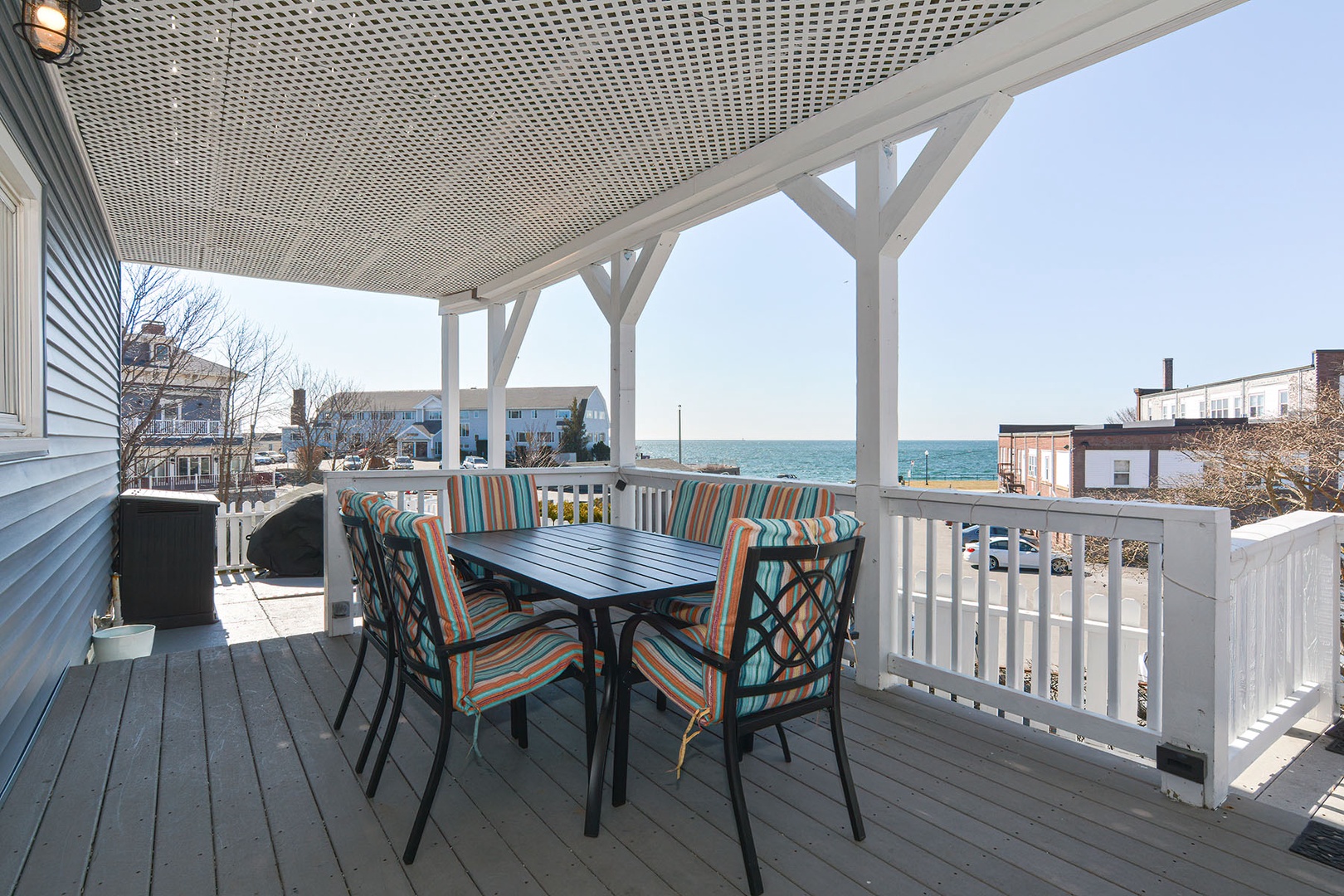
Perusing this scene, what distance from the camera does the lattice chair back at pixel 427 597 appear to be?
73.1 inches

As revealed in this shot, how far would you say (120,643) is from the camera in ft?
13.6

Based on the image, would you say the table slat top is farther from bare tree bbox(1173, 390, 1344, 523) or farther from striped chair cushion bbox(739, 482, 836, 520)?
bare tree bbox(1173, 390, 1344, 523)

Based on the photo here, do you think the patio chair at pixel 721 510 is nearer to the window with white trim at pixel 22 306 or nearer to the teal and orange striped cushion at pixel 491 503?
the teal and orange striped cushion at pixel 491 503

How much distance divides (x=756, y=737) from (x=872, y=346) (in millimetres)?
1747

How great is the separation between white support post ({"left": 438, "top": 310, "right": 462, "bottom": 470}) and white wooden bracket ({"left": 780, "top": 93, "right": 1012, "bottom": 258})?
4.77 meters

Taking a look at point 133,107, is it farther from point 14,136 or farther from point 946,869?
point 946,869

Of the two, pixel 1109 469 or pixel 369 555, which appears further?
pixel 1109 469

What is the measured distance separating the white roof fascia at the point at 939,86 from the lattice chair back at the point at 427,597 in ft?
8.06

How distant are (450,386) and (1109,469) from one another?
45.7 feet

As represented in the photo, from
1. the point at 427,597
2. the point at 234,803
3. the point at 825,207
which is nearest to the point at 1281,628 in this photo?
the point at 825,207

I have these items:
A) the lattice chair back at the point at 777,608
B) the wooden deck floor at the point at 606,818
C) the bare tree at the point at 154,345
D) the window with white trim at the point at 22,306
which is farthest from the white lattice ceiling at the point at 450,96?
the bare tree at the point at 154,345

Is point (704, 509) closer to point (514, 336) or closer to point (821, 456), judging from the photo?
point (514, 336)

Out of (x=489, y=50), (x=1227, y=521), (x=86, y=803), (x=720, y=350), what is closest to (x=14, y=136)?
(x=489, y=50)

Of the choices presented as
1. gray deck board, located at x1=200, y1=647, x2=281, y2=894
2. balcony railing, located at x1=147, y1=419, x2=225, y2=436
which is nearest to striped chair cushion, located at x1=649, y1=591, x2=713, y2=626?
gray deck board, located at x1=200, y1=647, x2=281, y2=894
